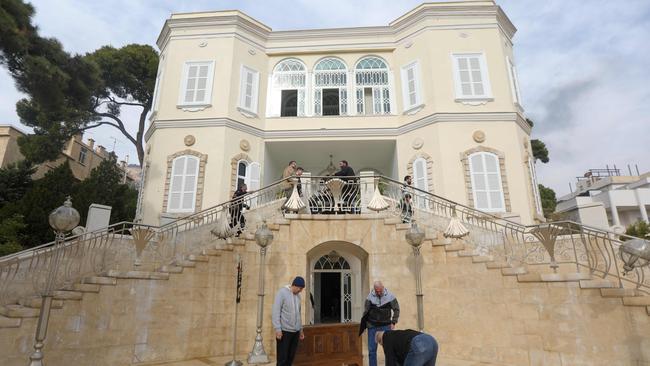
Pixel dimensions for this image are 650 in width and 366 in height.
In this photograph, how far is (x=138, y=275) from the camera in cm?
736

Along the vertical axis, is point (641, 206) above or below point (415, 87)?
below

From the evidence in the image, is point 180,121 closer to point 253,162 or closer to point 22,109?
point 253,162

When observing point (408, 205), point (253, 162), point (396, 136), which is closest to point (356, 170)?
point (396, 136)

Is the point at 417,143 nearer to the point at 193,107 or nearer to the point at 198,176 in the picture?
the point at 198,176

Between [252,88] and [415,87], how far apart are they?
22.1 ft

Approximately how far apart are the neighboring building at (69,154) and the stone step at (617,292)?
22.3 m

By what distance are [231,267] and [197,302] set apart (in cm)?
110

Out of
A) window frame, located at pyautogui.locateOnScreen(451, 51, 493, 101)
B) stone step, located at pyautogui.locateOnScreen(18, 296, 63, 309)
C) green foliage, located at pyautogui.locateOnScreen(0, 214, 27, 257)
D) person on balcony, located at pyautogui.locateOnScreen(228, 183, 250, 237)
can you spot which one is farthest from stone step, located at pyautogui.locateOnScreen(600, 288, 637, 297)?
green foliage, located at pyautogui.locateOnScreen(0, 214, 27, 257)

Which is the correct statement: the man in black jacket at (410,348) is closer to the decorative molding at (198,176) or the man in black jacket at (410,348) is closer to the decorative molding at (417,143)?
the decorative molding at (198,176)

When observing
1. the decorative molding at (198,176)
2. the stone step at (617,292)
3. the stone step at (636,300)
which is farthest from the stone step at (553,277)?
the decorative molding at (198,176)

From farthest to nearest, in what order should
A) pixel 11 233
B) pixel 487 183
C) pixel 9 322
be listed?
pixel 487 183 → pixel 11 233 → pixel 9 322

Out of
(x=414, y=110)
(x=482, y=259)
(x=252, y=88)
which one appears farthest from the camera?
(x=252, y=88)

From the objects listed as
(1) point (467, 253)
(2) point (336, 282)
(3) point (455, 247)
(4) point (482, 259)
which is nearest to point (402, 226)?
(3) point (455, 247)

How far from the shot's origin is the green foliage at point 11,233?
10791 mm
